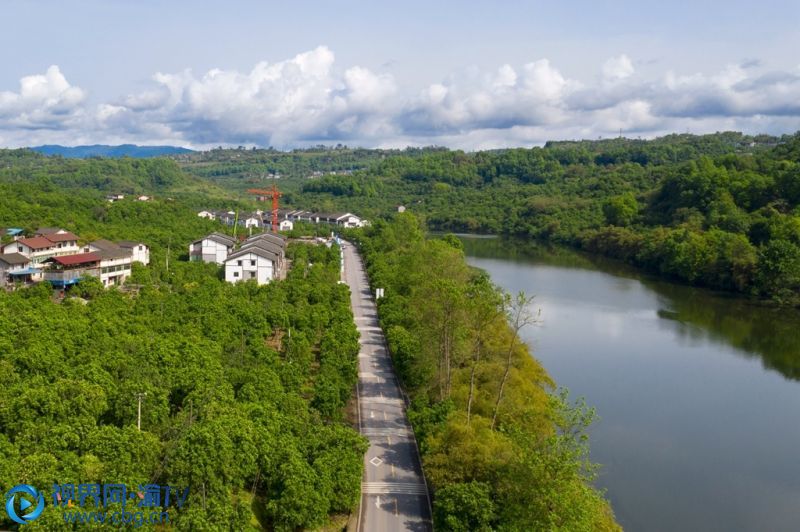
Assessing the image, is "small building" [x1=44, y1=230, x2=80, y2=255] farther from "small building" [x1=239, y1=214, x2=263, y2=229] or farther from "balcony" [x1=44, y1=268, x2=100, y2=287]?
"small building" [x1=239, y1=214, x2=263, y2=229]

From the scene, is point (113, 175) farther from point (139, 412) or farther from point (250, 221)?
point (139, 412)

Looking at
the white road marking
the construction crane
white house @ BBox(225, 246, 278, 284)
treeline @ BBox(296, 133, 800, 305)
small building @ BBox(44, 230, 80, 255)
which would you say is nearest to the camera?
the white road marking

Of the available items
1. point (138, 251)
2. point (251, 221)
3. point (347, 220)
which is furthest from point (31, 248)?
point (347, 220)

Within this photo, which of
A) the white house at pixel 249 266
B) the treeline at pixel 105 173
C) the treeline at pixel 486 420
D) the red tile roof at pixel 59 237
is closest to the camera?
the treeline at pixel 486 420

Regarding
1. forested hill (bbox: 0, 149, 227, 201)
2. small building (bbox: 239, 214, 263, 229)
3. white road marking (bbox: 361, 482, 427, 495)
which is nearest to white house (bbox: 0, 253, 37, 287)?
white road marking (bbox: 361, 482, 427, 495)

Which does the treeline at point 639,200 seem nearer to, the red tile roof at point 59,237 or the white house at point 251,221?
the white house at point 251,221

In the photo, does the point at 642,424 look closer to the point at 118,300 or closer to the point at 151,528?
the point at 151,528

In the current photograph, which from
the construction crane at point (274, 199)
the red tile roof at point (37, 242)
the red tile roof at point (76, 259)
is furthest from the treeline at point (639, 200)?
the red tile roof at point (37, 242)
